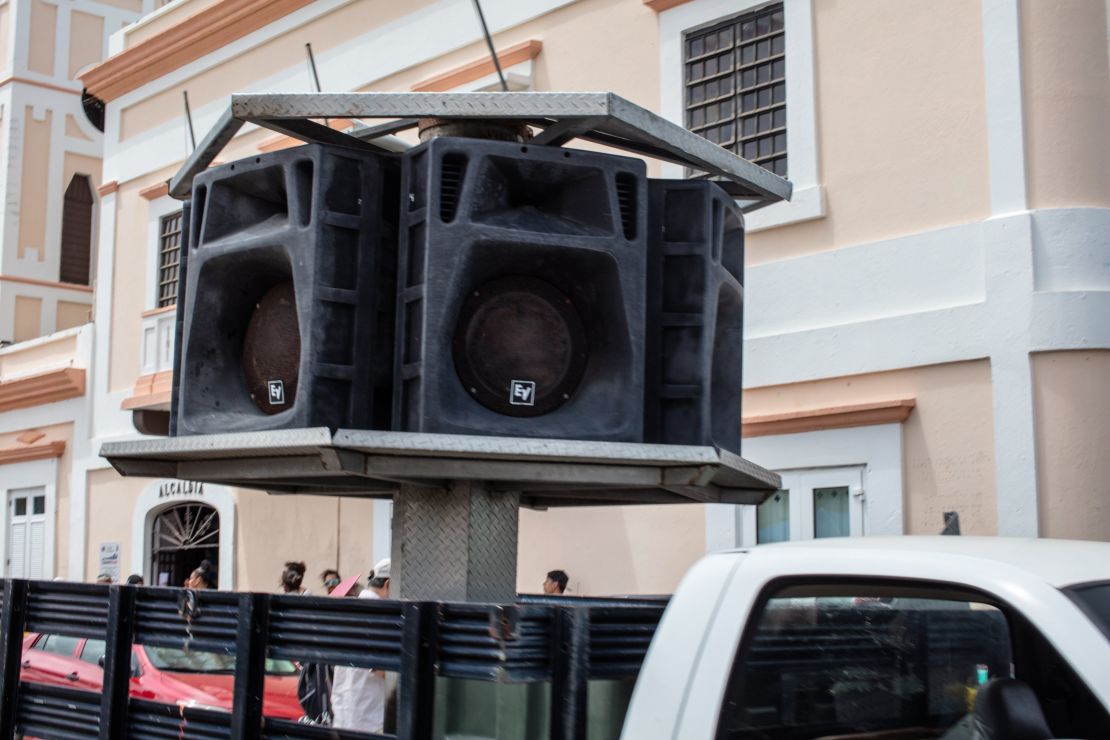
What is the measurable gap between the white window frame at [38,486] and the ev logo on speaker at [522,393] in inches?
584

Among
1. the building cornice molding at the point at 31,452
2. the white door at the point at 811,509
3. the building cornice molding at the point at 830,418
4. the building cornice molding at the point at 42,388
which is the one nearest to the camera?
the building cornice molding at the point at 830,418

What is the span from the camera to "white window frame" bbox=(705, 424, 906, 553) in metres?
10.4

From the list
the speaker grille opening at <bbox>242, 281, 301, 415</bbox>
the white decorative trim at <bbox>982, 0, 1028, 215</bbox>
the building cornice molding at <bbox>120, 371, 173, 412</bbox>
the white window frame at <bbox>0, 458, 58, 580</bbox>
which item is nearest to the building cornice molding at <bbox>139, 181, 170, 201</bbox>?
the building cornice molding at <bbox>120, 371, 173, 412</bbox>

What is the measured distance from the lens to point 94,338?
18906 millimetres

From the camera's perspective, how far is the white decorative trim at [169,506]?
16.6 m

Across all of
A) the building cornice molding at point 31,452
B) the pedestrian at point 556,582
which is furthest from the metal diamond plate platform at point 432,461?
the building cornice molding at point 31,452

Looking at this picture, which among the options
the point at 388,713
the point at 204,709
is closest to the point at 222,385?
the point at 204,709

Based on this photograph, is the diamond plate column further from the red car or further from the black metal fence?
the red car

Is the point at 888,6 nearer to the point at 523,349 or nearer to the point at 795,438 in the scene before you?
the point at 795,438

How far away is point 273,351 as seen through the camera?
575cm

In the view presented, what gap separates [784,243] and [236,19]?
Answer: 26.7 ft

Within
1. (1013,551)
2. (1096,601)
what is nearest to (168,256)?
(1013,551)

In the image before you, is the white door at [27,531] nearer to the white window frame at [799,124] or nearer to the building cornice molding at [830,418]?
the building cornice molding at [830,418]

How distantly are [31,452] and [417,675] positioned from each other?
1704cm
